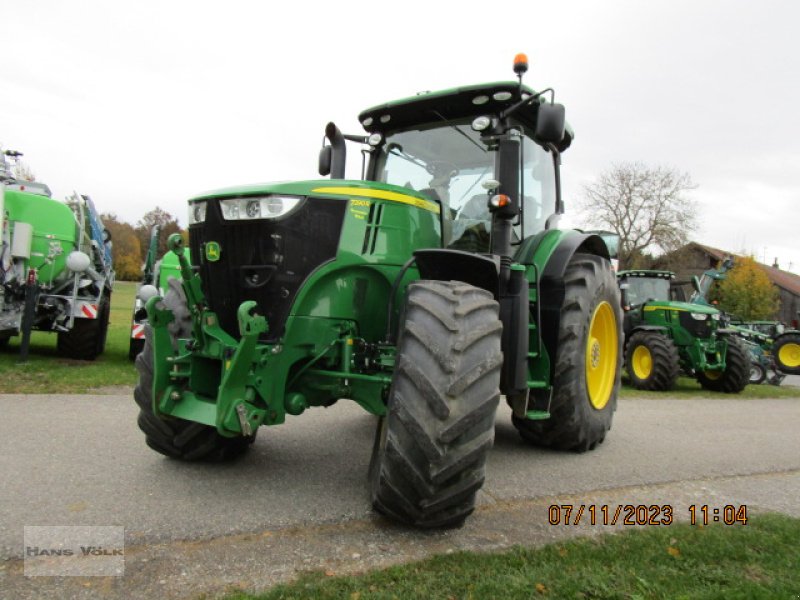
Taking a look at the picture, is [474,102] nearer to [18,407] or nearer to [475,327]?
[475,327]

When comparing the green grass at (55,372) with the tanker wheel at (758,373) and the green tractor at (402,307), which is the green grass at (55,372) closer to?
the green tractor at (402,307)

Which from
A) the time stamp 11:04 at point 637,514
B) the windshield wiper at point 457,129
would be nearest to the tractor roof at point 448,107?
the windshield wiper at point 457,129

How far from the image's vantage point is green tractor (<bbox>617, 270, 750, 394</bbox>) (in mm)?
10375

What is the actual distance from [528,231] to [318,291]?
1976 millimetres

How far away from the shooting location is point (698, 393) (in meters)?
10.7

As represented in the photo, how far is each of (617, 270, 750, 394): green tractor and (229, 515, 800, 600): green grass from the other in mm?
7579

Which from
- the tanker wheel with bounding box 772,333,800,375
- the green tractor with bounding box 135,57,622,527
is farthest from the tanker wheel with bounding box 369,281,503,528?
the tanker wheel with bounding box 772,333,800,375

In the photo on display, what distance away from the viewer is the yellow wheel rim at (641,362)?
10.8m

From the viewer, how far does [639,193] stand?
39031 millimetres

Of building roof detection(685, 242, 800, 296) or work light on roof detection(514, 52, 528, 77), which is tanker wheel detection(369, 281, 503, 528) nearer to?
work light on roof detection(514, 52, 528, 77)

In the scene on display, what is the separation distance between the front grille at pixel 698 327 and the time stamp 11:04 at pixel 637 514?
8.17 meters

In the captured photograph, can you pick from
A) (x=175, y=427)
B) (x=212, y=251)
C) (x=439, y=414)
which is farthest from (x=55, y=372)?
(x=439, y=414)

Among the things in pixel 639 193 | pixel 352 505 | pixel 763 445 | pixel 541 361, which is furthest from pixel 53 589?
pixel 639 193
